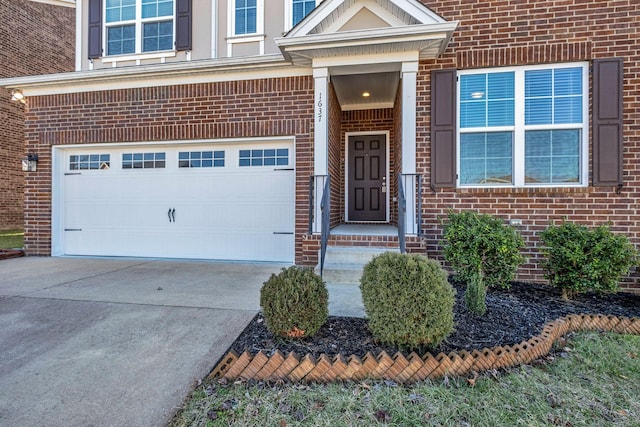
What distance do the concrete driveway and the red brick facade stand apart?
75.6 inches

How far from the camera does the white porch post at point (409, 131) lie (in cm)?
496

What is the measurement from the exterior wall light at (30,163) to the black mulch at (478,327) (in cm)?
634

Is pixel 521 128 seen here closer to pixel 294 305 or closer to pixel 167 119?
pixel 294 305

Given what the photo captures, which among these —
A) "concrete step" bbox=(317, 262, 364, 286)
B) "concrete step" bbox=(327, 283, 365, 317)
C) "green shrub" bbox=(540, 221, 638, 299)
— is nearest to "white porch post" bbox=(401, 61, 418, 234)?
"concrete step" bbox=(317, 262, 364, 286)

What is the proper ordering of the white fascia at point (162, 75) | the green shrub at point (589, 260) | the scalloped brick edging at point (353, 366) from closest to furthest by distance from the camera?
1. the scalloped brick edging at point (353, 366)
2. the green shrub at point (589, 260)
3. the white fascia at point (162, 75)

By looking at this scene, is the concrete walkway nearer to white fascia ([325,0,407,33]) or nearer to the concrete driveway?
the concrete driveway

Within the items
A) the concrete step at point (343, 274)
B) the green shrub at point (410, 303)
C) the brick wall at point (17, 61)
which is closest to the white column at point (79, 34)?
the brick wall at point (17, 61)

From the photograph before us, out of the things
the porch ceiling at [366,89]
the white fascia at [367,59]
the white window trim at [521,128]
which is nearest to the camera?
the white window trim at [521,128]

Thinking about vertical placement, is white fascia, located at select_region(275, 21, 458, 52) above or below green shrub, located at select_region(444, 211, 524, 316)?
above

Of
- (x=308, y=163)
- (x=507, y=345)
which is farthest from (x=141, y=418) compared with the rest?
(x=308, y=163)

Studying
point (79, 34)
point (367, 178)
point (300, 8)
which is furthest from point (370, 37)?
point (79, 34)

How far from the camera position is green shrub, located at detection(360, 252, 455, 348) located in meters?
2.39

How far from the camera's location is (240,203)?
6.05m

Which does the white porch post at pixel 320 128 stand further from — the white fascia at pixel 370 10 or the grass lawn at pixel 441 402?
the grass lawn at pixel 441 402
